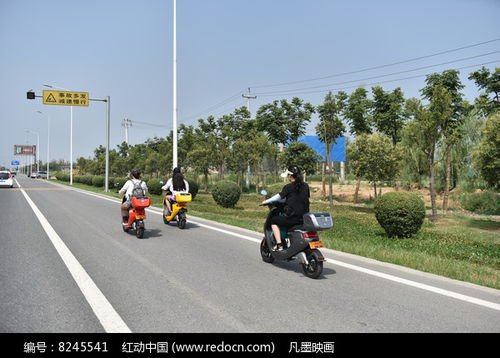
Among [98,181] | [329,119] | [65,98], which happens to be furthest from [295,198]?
[98,181]

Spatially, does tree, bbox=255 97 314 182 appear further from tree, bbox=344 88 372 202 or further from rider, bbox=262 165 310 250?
rider, bbox=262 165 310 250

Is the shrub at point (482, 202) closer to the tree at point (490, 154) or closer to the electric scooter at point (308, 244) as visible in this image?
the tree at point (490, 154)

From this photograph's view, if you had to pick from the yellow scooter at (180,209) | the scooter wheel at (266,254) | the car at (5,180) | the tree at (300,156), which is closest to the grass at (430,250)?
the yellow scooter at (180,209)

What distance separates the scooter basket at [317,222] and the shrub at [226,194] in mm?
14728

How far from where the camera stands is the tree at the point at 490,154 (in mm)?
16281

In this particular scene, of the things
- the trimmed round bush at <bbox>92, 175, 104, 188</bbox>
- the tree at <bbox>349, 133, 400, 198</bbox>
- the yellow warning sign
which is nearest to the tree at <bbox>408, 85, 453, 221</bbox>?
the tree at <bbox>349, 133, 400, 198</bbox>

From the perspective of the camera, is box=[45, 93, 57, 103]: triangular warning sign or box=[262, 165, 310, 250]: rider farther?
box=[45, 93, 57, 103]: triangular warning sign

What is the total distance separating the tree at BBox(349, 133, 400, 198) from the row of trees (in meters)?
0.06

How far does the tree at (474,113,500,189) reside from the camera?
16.3 meters

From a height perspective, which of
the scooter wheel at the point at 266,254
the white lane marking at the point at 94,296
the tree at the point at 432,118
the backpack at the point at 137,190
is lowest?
the white lane marking at the point at 94,296
